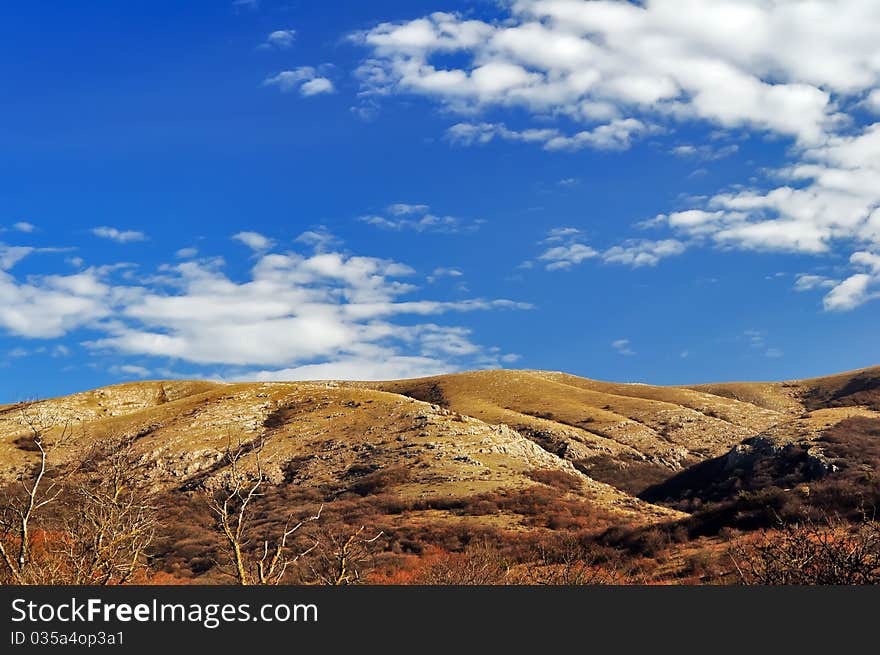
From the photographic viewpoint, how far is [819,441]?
58469 millimetres

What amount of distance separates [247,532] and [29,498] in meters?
29.3

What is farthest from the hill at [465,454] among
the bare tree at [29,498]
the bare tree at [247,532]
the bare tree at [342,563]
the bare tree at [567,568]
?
the bare tree at [567,568]

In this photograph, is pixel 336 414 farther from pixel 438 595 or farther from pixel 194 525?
pixel 438 595

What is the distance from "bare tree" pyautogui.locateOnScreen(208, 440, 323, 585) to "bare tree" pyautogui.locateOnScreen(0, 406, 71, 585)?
351 centimetres

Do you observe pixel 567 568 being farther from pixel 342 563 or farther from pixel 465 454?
pixel 465 454

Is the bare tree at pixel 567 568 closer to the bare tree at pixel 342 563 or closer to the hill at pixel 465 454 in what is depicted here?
the hill at pixel 465 454

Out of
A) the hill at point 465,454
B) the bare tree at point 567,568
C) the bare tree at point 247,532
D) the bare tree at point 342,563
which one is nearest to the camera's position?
the bare tree at point 247,532

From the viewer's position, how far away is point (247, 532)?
140 ft

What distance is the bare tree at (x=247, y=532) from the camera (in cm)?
1331

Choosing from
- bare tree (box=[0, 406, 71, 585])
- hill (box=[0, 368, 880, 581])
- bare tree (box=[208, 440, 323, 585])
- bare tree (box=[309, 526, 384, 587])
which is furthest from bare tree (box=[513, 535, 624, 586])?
bare tree (box=[0, 406, 71, 585])

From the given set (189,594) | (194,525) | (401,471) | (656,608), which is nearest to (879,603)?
(656,608)

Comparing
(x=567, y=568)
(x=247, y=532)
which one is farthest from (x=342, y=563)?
(x=247, y=532)

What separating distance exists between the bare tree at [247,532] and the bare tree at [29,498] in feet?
11.5

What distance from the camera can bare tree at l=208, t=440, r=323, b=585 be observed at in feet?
43.7
